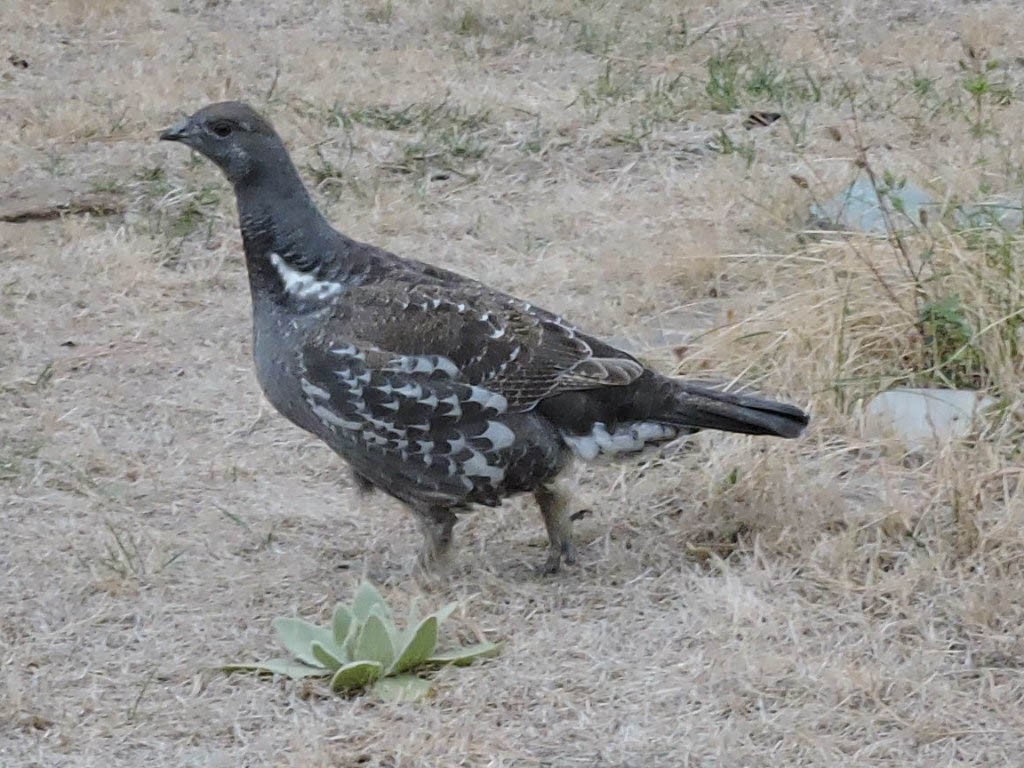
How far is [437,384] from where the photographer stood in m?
4.75

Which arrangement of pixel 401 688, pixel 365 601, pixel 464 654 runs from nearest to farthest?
1. pixel 401 688
2. pixel 464 654
3. pixel 365 601

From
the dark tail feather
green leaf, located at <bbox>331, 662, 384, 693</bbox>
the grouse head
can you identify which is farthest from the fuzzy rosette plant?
the grouse head

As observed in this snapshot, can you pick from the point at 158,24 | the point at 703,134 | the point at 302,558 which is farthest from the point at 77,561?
the point at 158,24

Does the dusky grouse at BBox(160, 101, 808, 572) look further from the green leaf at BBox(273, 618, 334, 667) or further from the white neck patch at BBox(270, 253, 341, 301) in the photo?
the green leaf at BBox(273, 618, 334, 667)

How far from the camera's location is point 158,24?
10.6 meters

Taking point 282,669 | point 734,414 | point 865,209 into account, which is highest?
point 734,414

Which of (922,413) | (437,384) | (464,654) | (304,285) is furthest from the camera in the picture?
(922,413)

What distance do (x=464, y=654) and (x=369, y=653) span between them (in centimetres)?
25

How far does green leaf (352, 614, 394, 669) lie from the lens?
167 inches

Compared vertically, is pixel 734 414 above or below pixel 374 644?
above

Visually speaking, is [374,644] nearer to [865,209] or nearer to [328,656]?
[328,656]

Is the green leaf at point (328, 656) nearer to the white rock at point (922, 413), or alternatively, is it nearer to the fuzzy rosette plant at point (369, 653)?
the fuzzy rosette plant at point (369, 653)

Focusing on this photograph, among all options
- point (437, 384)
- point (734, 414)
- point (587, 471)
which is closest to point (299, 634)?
point (437, 384)

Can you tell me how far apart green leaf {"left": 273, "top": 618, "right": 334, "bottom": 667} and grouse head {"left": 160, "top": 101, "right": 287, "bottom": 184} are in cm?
144
